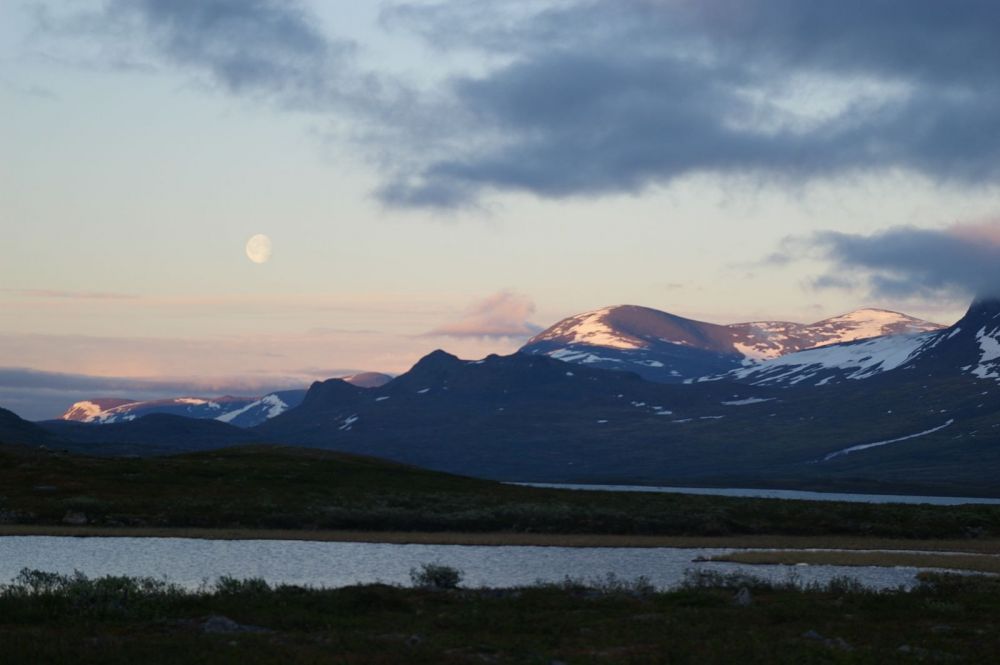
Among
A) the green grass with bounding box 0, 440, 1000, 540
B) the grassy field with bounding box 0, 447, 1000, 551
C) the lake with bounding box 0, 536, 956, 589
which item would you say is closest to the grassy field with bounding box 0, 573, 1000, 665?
the lake with bounding box 0, 536, 956, 589

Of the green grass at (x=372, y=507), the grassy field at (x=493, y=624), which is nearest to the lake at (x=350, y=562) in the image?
the grassy field at (x=493, y=624)

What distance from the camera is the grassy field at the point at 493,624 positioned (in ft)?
106

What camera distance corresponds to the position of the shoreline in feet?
259

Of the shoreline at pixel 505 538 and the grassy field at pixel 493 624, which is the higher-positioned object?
the grassy field at pixel 493 624

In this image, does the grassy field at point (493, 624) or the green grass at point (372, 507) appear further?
the green grass at point (372, 507)

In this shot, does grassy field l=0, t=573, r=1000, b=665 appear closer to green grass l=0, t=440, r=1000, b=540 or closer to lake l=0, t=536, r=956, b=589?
lake l=0, t=536, r=956, b=589

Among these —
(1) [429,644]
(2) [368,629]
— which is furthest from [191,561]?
(1) [429,644]

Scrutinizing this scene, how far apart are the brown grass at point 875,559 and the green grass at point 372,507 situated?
61.7ft

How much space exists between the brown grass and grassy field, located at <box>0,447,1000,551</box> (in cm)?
1302

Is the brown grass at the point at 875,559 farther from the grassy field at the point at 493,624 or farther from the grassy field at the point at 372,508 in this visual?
the grassy field at the point at 493,624

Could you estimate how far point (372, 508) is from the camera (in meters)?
97.0

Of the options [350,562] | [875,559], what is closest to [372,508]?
[350,562]

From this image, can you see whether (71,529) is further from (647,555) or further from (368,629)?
(368,629)

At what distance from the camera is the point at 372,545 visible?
252 feet
